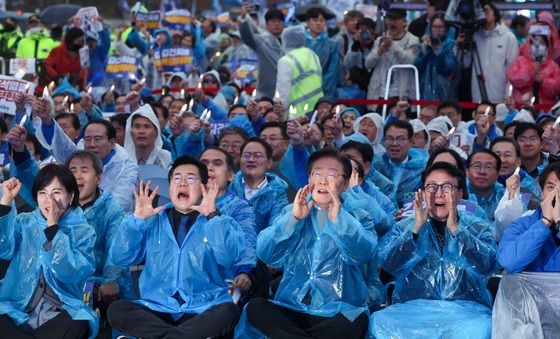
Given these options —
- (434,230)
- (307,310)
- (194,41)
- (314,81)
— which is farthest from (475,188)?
(194,41)

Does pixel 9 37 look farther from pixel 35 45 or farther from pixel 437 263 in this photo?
pixel 437 263

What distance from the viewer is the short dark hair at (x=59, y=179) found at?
21.5 feet

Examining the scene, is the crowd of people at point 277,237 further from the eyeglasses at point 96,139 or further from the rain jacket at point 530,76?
the rain jacket at point 530,76

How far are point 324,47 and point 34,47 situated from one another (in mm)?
6402

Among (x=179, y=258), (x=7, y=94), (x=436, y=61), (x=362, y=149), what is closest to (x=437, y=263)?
(x=179, y=258)

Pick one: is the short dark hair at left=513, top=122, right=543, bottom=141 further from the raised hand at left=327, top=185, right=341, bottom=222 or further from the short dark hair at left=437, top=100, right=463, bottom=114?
the raised hand at left=327, top=185, right=341, bottom=222

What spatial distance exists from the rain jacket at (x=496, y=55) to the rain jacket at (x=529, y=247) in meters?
5.88

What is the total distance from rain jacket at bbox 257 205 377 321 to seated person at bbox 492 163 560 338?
0.73 metres

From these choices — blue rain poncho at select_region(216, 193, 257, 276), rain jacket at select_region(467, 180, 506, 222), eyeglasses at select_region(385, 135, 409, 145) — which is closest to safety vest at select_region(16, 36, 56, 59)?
eyeglasses at select_region(385, 135, 409, 145)

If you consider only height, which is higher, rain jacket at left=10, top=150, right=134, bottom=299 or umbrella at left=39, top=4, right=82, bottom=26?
umbrella at left=39, top=4, right=82, bottom=26

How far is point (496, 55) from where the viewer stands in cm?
1196

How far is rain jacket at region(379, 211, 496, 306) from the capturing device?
6457mm

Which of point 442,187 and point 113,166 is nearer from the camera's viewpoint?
point 442,187

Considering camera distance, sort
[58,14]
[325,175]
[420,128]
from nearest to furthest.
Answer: [325,175]
[420,128]
[58,14]
